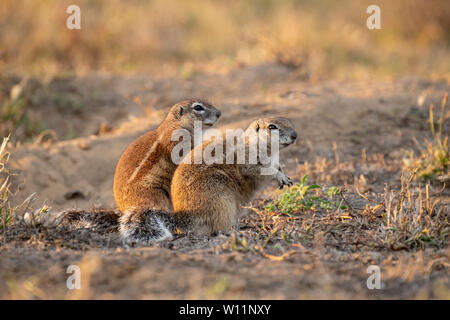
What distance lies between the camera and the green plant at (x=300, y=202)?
437 cm

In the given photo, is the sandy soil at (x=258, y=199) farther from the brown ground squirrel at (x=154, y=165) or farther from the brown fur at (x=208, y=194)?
the brown ground squirrel at (x=154, y=165)

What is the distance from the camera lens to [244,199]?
4.30 metres

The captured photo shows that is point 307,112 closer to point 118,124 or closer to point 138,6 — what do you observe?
point 118,124

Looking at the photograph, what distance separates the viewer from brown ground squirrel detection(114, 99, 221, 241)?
4391 millimetres

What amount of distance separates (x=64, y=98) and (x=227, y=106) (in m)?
2.73

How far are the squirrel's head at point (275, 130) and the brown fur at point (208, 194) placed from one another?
0.28 m

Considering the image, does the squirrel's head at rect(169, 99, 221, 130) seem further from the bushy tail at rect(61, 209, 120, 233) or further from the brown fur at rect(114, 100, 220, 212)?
the bushy tail at rect(61, 209, 120, 233)

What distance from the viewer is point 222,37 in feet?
39.8

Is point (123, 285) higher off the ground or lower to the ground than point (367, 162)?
lower

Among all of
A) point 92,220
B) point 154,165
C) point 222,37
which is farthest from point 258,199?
point 222,37

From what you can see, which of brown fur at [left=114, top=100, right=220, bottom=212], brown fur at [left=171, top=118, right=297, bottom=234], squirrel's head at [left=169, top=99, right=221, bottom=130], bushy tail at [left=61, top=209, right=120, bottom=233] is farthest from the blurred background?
bushy tail at [left=61, top=209, right=120, bottom=233]

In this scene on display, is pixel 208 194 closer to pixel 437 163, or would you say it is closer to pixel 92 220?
pixel 92 220

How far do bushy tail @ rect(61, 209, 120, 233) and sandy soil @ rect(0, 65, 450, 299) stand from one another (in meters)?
0.10
